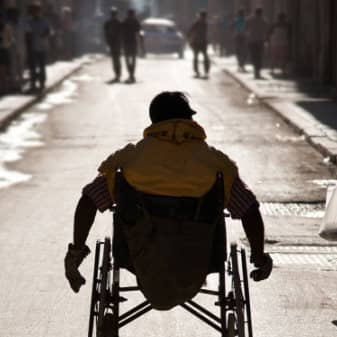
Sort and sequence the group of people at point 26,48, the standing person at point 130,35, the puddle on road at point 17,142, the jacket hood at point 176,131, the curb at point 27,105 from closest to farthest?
1. the jacket hood at point 176,131
2. the puddle on road at point 17,142
3. the curb at point 27,105
4. the group of people at point 26,48
5. the standing person at point 130,35

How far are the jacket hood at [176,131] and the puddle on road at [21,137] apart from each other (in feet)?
29.1

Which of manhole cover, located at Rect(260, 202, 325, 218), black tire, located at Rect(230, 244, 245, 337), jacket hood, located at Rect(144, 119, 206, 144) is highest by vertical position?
jacket hood, located at Rect(144, 119, 206, 144)

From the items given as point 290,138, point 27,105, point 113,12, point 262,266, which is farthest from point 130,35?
point 262,266

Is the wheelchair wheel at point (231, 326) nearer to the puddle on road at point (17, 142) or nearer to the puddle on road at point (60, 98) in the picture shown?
the puddle on road at point (17, 142)

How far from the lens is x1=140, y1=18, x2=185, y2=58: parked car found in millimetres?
58531

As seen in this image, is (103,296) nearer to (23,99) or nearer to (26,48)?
(23,99)

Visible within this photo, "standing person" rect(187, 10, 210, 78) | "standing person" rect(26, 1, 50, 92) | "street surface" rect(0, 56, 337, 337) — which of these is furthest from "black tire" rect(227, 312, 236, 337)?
"standing person" rect(187, 10, 210, 78)

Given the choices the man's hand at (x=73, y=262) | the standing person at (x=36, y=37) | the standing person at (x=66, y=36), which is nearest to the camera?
the man's hand at (x=73, y=262)

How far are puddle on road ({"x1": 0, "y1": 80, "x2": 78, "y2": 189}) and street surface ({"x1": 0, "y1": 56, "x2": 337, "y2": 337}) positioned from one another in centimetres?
1

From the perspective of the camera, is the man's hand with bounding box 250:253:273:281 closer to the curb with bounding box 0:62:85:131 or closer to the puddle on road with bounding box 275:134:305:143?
the puddle on road with bounding box 275:134:305:143

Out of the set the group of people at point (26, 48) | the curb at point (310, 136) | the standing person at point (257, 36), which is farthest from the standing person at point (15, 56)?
the standing person at point (257, 36)

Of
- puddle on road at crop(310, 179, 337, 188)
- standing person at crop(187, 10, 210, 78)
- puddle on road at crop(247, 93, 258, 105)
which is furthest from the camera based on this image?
standing person at crop(187, 10, 210, 78)

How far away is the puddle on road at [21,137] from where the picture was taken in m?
15.2

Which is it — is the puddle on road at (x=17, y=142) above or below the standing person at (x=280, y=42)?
above
